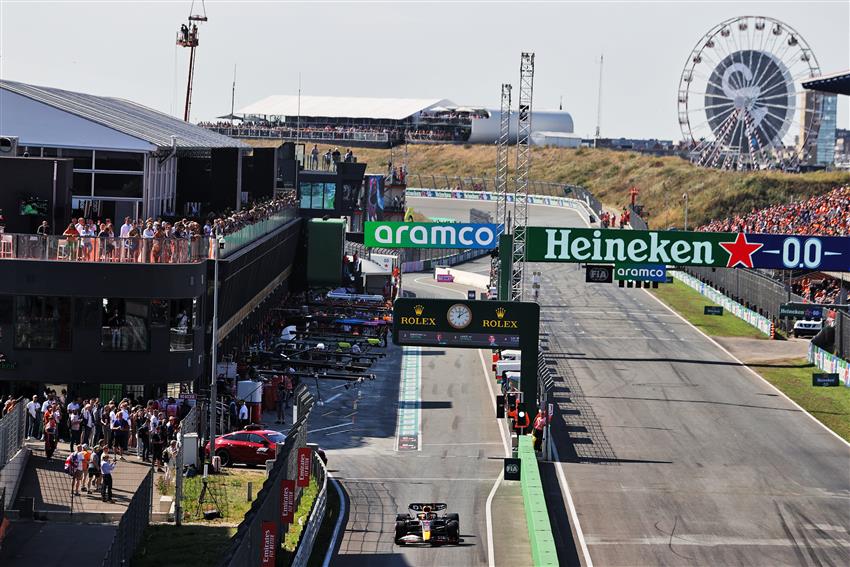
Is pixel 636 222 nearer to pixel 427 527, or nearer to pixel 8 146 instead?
pixel 8 146

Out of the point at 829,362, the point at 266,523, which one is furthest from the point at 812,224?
the point at 266,523

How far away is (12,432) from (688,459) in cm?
2051

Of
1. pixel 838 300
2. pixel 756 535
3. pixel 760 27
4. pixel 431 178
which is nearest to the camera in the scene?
pixel 756 535

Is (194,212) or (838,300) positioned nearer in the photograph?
(194,212)

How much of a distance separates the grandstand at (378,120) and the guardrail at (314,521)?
147200 mm

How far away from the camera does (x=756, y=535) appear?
1336 inches

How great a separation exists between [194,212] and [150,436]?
1070 inches

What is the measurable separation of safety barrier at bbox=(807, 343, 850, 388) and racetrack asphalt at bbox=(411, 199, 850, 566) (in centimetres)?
353

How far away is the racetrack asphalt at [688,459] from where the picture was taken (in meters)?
33.3

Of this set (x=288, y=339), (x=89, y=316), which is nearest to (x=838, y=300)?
(x=288, y=339)

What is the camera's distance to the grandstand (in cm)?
18462

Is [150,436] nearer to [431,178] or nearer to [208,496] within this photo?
[208,496]

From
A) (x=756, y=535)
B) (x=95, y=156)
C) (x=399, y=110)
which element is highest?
(x=399, y=110)

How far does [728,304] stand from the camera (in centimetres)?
8300
